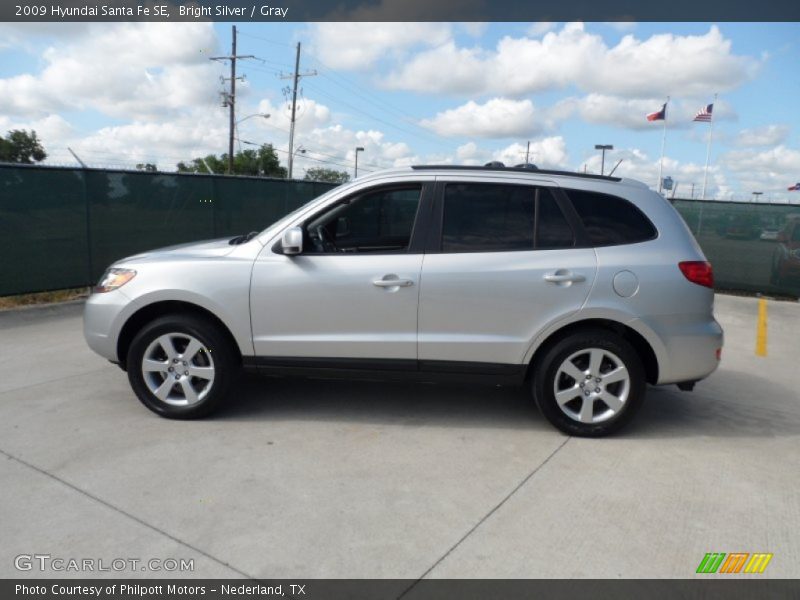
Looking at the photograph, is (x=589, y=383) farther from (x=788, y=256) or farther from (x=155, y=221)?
(x=788, y=256)

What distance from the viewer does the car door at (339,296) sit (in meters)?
4.18

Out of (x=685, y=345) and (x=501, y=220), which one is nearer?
(x=685, y=345)

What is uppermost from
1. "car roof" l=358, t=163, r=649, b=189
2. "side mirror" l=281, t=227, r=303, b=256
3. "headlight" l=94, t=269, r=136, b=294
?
"car roof" l=358, t=163, r=649, b=189

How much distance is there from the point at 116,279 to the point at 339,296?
1.69 m

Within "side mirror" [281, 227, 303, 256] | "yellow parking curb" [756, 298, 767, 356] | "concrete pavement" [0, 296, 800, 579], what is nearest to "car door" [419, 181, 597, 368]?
"concrete pavement" [0, 296, 800, 579]

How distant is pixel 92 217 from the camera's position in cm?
898

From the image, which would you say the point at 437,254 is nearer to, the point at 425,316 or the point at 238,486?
the point at 425,316

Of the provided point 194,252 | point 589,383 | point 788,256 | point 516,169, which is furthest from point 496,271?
point 788,256

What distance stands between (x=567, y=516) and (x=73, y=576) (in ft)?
7.91

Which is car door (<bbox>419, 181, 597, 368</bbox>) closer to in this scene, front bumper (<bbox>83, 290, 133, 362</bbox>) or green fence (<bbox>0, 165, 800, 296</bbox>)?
front bumper (<bbox>83, 290, 133, 362</bbox>)

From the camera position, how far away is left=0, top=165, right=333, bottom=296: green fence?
8023mm

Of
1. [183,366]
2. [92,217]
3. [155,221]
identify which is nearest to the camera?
[183,366]

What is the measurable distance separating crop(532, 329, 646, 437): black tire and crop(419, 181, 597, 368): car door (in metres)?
0.22
